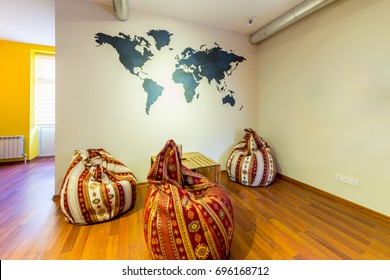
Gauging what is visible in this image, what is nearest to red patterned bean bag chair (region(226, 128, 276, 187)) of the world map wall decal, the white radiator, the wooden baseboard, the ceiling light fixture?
the wooden baseboard

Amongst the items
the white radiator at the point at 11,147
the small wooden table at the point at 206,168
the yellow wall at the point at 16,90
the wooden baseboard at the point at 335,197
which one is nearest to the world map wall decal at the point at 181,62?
the small wooden table at the point at 206,168

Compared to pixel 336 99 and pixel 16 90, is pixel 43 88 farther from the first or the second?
pixel 336 99

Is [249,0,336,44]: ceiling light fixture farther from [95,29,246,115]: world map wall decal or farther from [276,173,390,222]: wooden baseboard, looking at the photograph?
[276,173,390,222]: wooden baseboard

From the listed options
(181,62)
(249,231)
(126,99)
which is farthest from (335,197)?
(126,99)

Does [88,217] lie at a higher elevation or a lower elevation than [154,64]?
lower

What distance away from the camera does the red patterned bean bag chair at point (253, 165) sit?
9.38ft

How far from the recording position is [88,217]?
186 centimetres

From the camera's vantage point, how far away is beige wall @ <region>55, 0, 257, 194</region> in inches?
95.3

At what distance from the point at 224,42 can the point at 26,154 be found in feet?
16.8

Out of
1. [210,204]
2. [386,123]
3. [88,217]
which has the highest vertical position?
[386,123]

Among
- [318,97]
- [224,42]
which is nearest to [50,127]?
[224,42]

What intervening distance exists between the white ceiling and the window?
993 millimetres

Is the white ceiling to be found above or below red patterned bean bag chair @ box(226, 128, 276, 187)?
above
